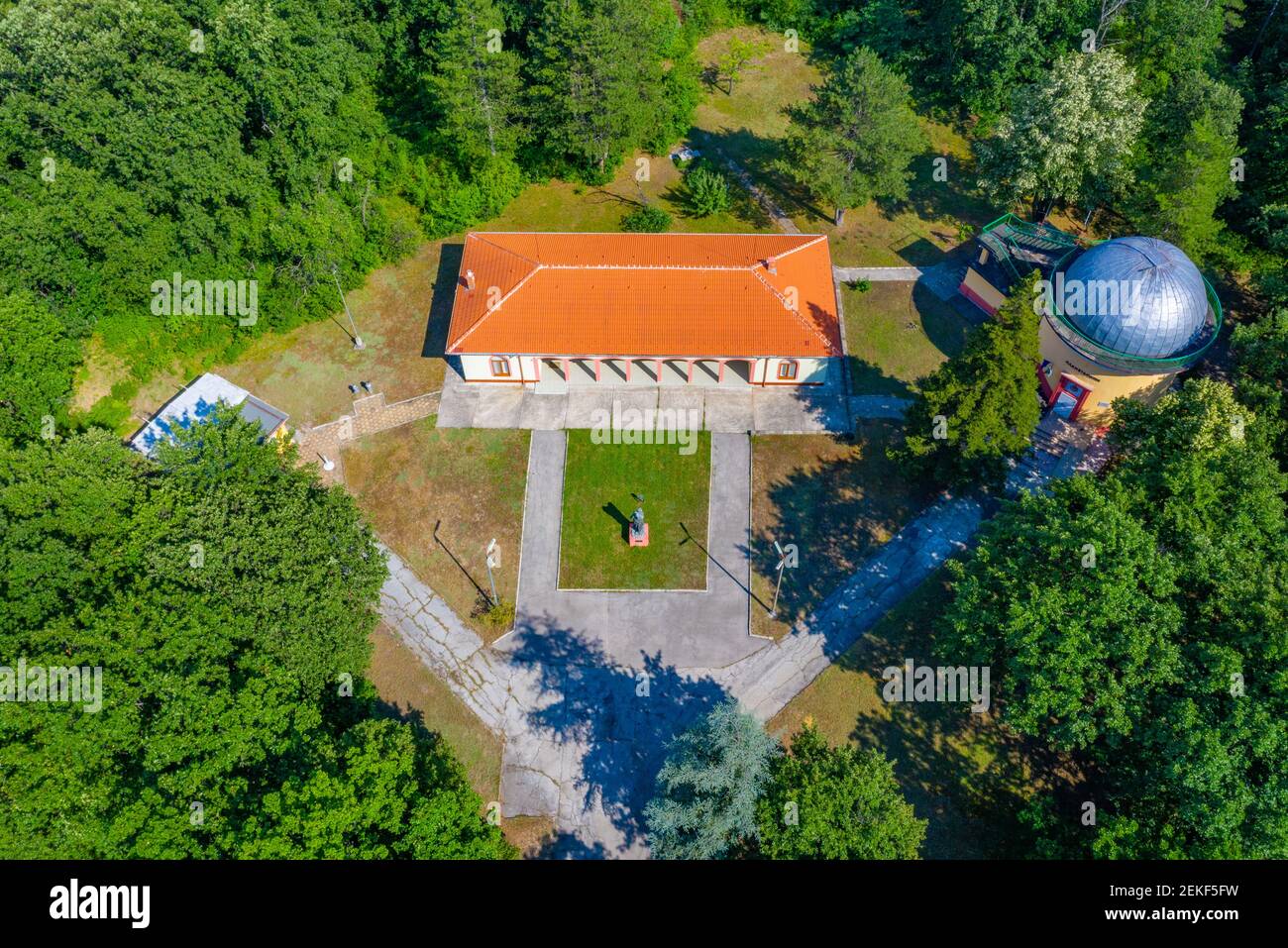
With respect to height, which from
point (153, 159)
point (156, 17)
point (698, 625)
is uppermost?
point (156, 17)

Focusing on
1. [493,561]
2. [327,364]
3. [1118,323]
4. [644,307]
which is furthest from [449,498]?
[1118,323]

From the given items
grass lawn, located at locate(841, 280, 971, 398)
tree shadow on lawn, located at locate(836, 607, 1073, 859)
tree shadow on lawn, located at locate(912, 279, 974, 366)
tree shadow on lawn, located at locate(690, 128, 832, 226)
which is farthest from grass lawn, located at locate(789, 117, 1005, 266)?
tree shadow on lawn, located at locate(836, 607, 1073, 859)

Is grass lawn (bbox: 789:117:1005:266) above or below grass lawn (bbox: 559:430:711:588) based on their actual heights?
above

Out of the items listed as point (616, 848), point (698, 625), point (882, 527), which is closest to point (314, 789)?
point (616, 848)

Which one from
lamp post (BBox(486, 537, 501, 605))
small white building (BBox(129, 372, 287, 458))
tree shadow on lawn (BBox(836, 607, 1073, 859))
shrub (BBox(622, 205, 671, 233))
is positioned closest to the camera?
tree shadow on lawn (BBox(836, 607, 1073, 859))

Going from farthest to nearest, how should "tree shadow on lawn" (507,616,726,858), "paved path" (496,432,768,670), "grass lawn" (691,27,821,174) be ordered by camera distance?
"grass lawn" (691,27,821,174) → "paved path" (496,432,768,670) → "tree shadow on lawn" (507,616,726,858)

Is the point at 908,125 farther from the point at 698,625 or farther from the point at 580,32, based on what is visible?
the point at 698,625

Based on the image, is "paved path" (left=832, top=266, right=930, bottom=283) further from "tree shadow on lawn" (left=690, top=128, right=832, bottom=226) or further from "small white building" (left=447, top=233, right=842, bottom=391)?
"tree shadow on lawn" (left=690, top=128, right=832, bottom=226)
